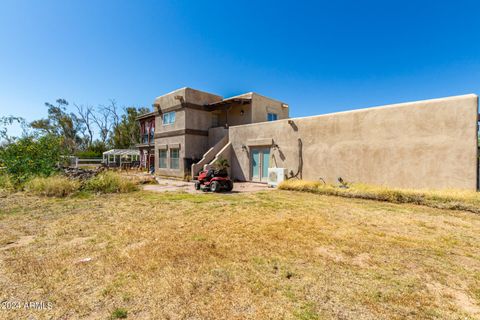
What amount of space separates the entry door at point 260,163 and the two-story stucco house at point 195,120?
3199 mm

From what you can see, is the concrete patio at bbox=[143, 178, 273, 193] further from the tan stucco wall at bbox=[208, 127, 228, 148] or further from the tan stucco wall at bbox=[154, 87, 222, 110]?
the tan stucco wall at bbox=[154, 87, 222, 110]

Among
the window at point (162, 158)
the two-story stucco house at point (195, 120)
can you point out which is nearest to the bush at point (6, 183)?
the two-story stucco house at point (195, 120)

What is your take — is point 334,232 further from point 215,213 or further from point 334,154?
point 334,154

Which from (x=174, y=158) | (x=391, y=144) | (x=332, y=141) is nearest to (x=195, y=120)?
(x=174, y=158)

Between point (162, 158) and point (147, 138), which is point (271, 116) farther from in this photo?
point (147, 138)

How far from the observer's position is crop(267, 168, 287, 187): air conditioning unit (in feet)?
42.3

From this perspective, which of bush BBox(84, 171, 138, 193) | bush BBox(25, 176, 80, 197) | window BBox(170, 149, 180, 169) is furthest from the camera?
window BBox(170, 149, 180, 169)

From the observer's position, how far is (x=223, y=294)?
2664 millimetres

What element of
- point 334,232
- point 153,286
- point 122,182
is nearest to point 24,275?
point 153,286

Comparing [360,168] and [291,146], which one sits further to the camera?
[291,146]

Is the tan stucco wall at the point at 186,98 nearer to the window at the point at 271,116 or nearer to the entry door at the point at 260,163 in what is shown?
the window at the point at 271,116

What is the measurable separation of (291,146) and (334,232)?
347 inches

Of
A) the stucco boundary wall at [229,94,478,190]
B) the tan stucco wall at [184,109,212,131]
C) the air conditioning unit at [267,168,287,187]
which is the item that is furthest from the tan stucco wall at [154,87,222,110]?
the air conditioning unit at [267,168,287,187]

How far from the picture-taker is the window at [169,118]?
1961 cm
